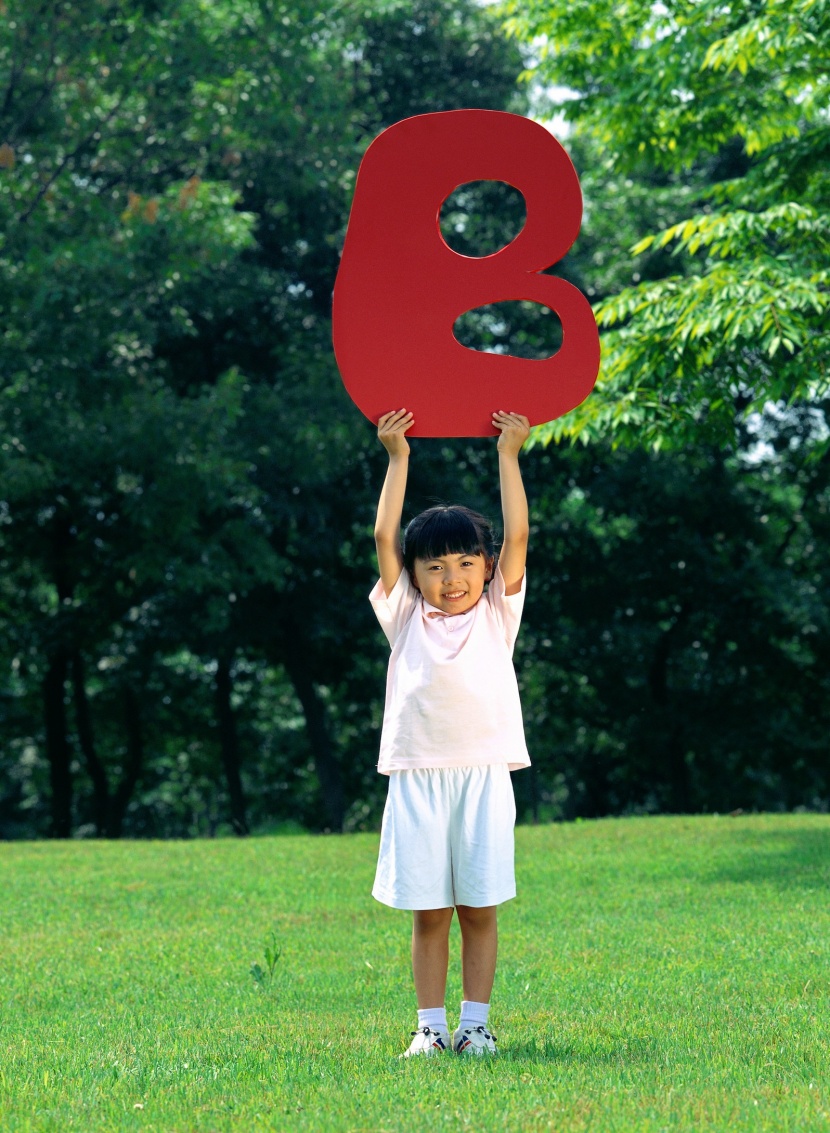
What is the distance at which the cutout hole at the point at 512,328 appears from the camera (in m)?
21.8

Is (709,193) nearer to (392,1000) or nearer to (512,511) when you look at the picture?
(512,511)

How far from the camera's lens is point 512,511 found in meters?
4.52

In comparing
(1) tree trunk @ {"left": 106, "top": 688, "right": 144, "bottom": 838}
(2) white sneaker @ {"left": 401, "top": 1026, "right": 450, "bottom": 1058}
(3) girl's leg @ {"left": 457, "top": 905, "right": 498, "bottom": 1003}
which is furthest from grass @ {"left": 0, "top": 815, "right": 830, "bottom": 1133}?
(1) tree trunk @ {"left": 106, "top": 688, "right": 144, "bottom": 838}

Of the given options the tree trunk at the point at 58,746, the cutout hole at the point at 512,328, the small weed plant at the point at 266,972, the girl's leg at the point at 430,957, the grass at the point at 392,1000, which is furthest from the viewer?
the tree trunk at the point at 58,746

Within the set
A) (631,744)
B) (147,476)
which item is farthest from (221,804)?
(147,476)

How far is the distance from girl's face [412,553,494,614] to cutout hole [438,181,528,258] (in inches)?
686

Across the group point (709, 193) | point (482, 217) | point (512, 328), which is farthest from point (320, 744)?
point (709, 193)

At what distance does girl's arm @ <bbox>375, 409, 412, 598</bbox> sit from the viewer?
4.50m

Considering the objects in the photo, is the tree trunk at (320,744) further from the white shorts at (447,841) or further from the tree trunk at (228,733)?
the white shorts at (447,841)

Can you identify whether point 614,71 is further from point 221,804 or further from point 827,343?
point 221,804

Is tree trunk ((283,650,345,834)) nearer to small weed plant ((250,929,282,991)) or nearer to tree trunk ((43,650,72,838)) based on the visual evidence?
tree trunk ((43,650,72,838))

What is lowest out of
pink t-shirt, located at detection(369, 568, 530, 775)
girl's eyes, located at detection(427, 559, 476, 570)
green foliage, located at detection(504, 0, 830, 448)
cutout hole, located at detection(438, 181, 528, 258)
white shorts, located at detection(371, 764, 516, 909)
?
white shorts, located at detection(371, 764, 516, 909)

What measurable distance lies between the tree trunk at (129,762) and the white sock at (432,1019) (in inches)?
841

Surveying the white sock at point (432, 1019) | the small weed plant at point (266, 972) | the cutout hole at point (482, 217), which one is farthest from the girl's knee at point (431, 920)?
the cutout hole at point (482, 217)
